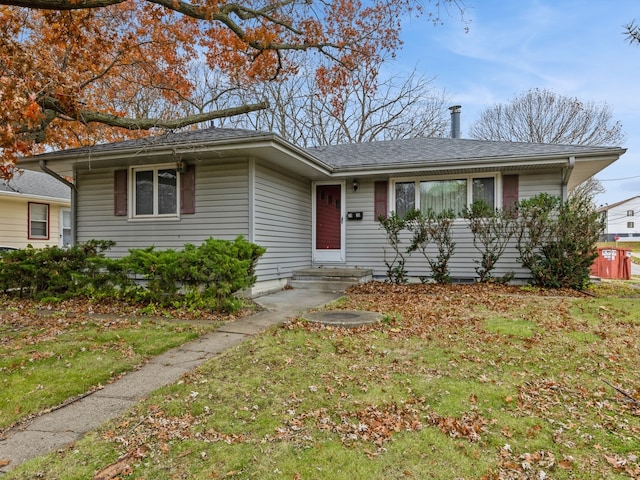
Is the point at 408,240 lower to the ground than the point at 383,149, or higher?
lower

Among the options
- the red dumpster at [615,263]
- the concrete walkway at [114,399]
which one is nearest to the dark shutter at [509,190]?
the red dumpster at [615,263]

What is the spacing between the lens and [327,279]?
361 inches

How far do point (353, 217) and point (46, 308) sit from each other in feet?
21.8

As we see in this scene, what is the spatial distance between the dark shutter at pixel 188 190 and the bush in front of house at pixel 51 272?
184 cm

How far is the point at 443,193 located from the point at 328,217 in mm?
2937

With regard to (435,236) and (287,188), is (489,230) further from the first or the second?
(287,188)

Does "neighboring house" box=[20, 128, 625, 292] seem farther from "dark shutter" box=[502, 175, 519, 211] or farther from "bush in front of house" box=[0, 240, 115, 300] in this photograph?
"bush in front of house" box=[0, 240, 115, 300]

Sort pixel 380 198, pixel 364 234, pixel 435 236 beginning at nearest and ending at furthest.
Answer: pixel 435 236, pixel 380 198, pixel 364 234

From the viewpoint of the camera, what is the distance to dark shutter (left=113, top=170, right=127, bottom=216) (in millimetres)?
8680

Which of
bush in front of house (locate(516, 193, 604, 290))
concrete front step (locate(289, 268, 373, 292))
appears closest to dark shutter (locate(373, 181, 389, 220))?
concrete front step (locate(289, 268, 373, 292))

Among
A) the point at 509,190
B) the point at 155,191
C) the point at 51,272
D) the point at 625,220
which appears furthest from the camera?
the point at 625,220

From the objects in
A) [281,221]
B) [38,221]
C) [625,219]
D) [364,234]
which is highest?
[625,219]

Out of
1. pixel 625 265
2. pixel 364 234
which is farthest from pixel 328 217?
pixel 625 265

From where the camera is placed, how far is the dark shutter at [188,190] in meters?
8.11
